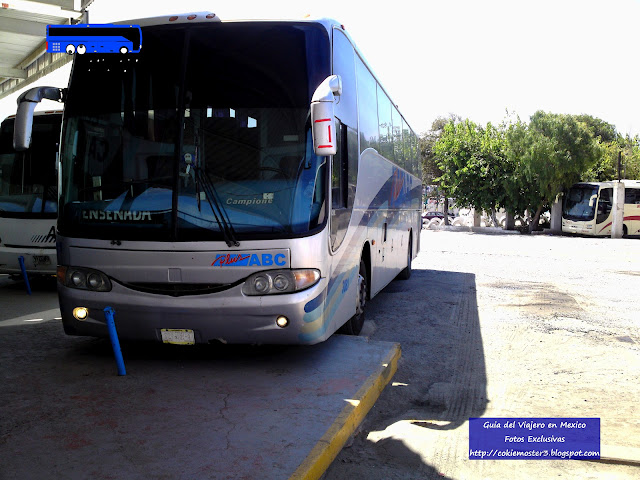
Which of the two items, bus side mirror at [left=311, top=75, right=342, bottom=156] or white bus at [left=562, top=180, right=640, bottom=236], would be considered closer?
bus side mirror at [left=311, top=75, right=342, bottom=156]

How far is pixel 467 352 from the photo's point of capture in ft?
24.0

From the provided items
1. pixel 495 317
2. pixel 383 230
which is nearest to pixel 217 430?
pixel 383 230

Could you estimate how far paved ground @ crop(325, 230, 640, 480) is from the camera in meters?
4.27

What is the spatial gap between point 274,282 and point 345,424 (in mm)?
1452

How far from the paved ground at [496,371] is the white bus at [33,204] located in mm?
5717

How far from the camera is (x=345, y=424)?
4383mm

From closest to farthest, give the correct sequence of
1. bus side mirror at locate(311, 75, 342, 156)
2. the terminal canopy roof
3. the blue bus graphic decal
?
bus side mirror at locate(311, 75, 342, 156), the blue bus graphic decal, the terminal canopy roof

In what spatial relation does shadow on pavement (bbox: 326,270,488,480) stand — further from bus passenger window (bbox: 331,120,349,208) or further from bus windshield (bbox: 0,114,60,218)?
bus windshield (bbox: 0,114,60,218)

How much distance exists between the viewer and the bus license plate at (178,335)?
5.45 metres

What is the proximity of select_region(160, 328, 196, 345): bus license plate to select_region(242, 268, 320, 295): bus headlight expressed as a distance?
663 millimetres

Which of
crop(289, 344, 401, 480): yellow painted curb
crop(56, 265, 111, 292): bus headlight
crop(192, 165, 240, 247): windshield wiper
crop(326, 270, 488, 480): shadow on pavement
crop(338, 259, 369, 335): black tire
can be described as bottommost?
crop(326, 270, 488, 480): shadow on pavement

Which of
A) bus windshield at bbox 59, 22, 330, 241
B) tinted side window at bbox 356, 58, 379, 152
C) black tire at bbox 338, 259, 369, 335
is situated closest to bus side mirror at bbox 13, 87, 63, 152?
bus windshield at bbox 59, 22, 330, 241

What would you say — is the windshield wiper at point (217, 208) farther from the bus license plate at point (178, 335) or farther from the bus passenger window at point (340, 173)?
the bus passenger window at point (340, 173)

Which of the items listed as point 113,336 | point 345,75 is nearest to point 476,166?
point 345,75
